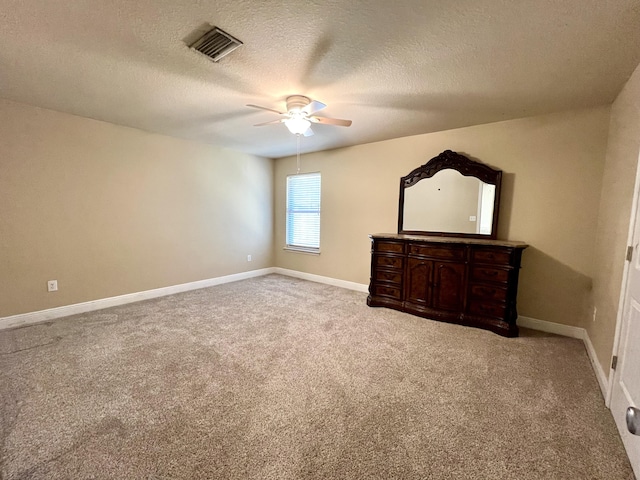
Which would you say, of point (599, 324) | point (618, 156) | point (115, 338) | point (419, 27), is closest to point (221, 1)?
point (419, 27)

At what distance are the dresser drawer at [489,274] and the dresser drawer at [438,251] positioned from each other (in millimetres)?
209

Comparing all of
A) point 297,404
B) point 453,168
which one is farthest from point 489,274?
point 297,404

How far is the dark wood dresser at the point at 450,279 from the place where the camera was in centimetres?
285

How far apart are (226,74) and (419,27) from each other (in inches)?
57.7

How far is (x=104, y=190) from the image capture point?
11.5 ft

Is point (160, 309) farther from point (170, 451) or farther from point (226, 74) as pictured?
point (226, 74)

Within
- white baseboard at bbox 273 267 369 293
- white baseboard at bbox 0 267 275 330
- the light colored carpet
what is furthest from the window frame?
the light colored carpet

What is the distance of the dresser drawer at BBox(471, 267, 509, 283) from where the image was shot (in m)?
2.86

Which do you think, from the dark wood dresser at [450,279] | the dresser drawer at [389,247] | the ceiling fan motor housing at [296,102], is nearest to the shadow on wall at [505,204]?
the dark wood dresser at [450,279]

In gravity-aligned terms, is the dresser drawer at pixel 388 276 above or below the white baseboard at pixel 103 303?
above

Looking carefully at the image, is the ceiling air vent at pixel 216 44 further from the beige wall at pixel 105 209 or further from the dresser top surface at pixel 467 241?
the dresser top surface at pixel 467 241

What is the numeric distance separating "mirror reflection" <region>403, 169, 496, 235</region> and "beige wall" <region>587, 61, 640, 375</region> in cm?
97

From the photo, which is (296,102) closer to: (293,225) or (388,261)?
(388,261)

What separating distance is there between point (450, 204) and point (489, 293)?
1223 millimetres
